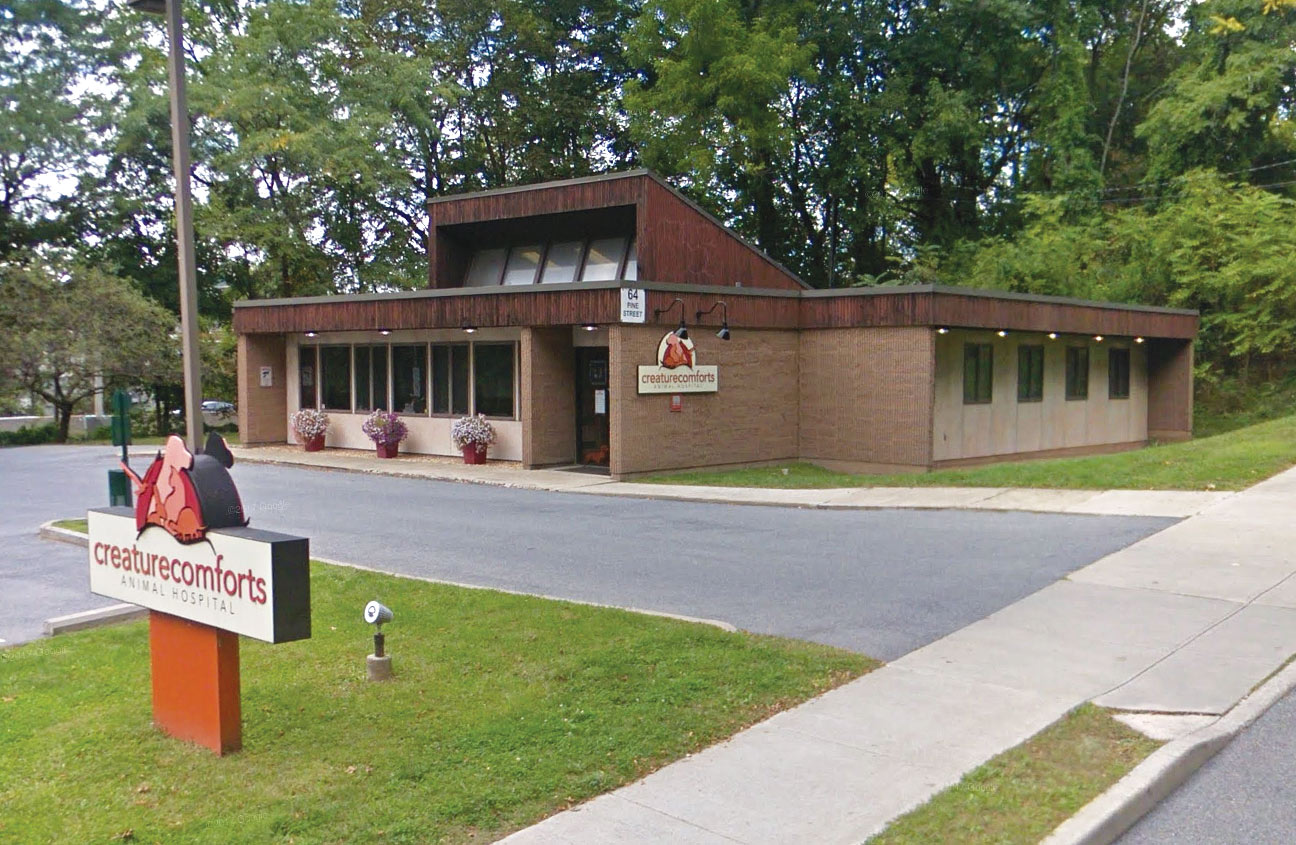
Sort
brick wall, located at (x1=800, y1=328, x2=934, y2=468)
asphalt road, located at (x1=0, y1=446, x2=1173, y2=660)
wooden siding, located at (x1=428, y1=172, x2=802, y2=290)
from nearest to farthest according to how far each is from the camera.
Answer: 1. asphalt road, located at (x1=0, y1=446, x2=1173, y2=660)
2. brick wall, located at (x1=800, y1=328, x2=934, y2=468)
3. wooden siding, located at (x1=428, y1=172, x2=802, y2=290)

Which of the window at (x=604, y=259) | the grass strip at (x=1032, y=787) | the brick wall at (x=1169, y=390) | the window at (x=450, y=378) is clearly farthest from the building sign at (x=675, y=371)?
the brick wall at (x=1169, y=390)

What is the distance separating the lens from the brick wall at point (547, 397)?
833 inches

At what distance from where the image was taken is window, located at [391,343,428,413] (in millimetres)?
24594

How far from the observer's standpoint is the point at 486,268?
2667 cm

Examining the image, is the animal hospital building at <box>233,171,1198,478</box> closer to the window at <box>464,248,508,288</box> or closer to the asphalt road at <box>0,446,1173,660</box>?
the window at <box>464,248,508,288</box>

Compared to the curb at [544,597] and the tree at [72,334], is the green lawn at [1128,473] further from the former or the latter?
the tree at [72,334]

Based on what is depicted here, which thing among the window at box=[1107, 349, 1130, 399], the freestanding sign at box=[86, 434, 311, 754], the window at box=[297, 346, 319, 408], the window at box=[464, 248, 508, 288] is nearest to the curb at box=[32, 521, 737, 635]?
the freestanding sign at box=[86, 434, 311, 754]

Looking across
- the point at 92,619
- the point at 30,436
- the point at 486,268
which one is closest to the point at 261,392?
the point at 486,268

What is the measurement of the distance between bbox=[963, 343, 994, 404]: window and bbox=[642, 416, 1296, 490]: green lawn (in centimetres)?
369

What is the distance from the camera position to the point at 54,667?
7500 mm

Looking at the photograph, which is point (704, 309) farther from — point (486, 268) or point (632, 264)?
point (486, 268)

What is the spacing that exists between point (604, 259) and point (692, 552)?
42.9 ft

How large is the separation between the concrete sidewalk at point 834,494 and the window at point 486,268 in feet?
17.9

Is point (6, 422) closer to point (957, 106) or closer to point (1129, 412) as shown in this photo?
point (957, 106)
